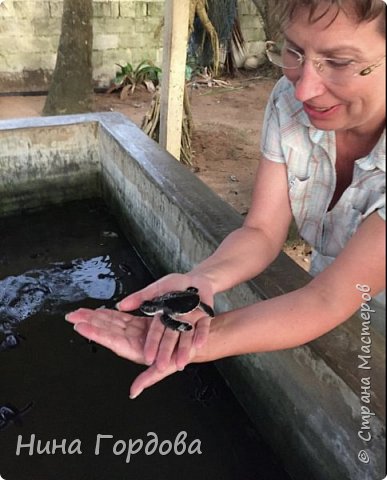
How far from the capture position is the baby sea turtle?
3.98 feet

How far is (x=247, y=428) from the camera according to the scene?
7.85 ft

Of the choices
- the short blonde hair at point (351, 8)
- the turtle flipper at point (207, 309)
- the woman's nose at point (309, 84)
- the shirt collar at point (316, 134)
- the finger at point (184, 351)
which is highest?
the short blonde hair at point (351, 8)

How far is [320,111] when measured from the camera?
96 cm

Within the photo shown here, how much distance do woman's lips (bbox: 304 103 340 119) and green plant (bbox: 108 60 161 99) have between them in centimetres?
717

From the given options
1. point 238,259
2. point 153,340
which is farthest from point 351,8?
point 153,340

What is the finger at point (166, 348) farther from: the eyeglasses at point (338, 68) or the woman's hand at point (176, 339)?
the eyeglasses at point (338, 68)

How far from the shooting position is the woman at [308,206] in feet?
2.66

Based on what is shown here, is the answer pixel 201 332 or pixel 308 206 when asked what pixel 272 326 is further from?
pixel 308 206

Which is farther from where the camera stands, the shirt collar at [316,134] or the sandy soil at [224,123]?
the sandy soil at [224,123]

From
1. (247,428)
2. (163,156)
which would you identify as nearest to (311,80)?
(247,428)

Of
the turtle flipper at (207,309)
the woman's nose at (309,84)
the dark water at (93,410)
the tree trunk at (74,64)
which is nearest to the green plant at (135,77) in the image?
the tree trunk at (74,64)

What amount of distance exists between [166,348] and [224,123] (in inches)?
236

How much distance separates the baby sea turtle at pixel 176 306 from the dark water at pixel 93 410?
1.19 m

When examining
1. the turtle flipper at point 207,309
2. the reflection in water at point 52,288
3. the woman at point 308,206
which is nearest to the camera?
the woman at point 308,206
